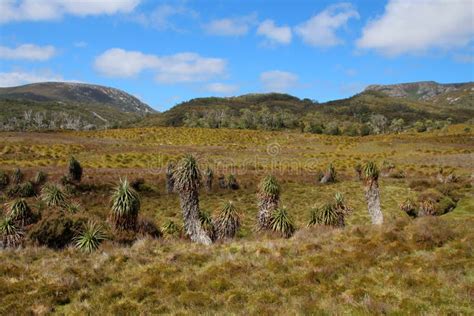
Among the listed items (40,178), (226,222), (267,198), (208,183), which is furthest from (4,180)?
(267,198)

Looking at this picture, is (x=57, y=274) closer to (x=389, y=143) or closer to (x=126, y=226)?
(x=126, y=226)

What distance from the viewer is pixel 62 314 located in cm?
1026

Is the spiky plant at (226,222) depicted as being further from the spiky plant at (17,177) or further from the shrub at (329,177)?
the spiky plant at (17,177)

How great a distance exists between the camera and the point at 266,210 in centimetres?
2350

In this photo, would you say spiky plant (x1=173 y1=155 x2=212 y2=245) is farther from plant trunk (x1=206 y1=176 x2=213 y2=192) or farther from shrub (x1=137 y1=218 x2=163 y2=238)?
plant trunk (x1=206 y1=176 x2=213 y2=192)

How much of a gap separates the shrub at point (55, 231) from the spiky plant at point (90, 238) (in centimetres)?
59

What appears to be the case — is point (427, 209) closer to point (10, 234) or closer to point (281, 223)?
point (281, 223)

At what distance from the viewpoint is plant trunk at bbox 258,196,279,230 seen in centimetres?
2295

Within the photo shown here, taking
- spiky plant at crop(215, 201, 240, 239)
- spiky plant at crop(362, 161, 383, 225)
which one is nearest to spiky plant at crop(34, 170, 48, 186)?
spiky plant at crop(215, 201, 240, 239)

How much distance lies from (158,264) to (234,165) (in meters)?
45.8

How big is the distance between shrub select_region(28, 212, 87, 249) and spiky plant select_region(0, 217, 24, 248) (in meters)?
0.78

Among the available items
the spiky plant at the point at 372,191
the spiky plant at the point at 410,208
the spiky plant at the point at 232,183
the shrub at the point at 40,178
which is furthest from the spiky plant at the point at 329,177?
the shrub at the point at 40,178

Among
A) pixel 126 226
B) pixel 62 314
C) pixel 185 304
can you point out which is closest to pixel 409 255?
pixel 185 304

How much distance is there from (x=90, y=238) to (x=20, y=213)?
624 cm
